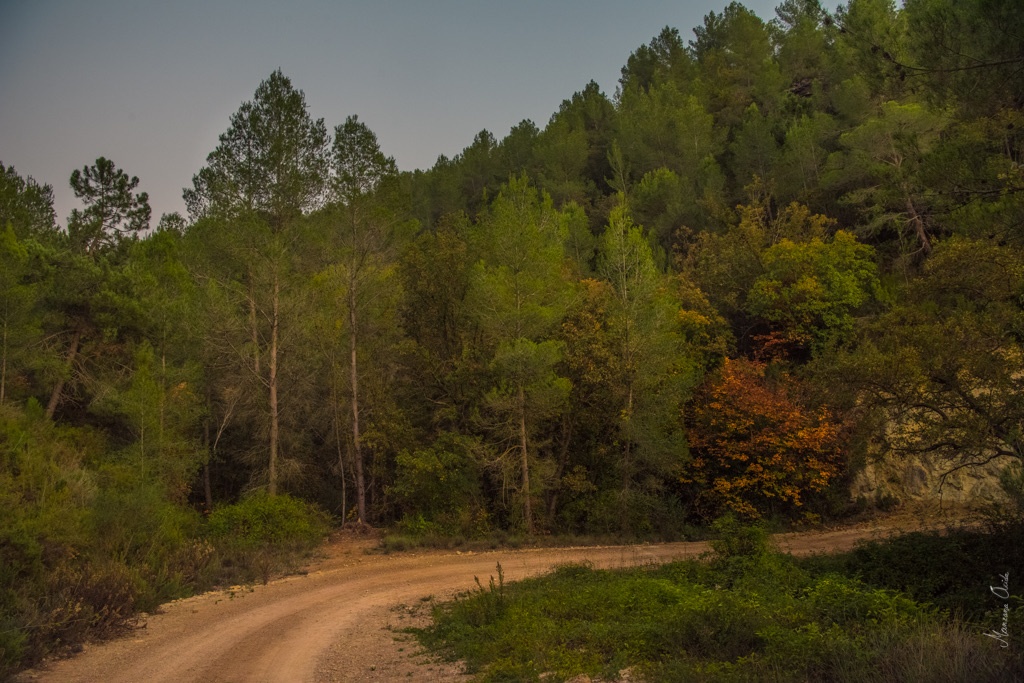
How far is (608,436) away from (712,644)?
15.8 meters

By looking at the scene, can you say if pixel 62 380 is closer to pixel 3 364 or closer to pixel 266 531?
pixel 3 364

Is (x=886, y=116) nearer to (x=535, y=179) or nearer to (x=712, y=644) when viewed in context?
(x=535, y=179)

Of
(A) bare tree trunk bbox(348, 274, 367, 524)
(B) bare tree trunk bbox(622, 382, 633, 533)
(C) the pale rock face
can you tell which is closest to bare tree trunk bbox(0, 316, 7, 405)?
(A) bare tree trunk bbox(348, 274, 367, 524)

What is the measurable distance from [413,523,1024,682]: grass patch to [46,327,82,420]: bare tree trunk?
19.0 metres

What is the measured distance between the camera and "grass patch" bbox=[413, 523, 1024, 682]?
677 centimetres

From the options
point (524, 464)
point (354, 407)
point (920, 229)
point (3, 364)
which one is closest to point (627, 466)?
point (524, 464)

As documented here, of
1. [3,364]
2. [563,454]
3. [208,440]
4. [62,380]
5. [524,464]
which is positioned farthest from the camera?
[208,440]

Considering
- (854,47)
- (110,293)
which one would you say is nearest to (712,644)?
(854,47)

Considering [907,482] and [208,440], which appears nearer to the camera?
[907,482]

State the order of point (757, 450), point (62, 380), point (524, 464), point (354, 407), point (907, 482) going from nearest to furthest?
1. point (524, 464)
2. point (757, 450)
3. point (907, 482)
4. point (354, 407)
5. point (62, 380)

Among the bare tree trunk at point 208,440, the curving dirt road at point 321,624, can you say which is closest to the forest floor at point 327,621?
the curving dirt road at point 321,624

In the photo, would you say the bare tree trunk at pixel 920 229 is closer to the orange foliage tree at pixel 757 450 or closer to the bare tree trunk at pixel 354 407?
the orange foliage tree at pixel 757 450

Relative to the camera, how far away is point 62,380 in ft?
81.6

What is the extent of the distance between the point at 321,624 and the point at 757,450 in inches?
595
